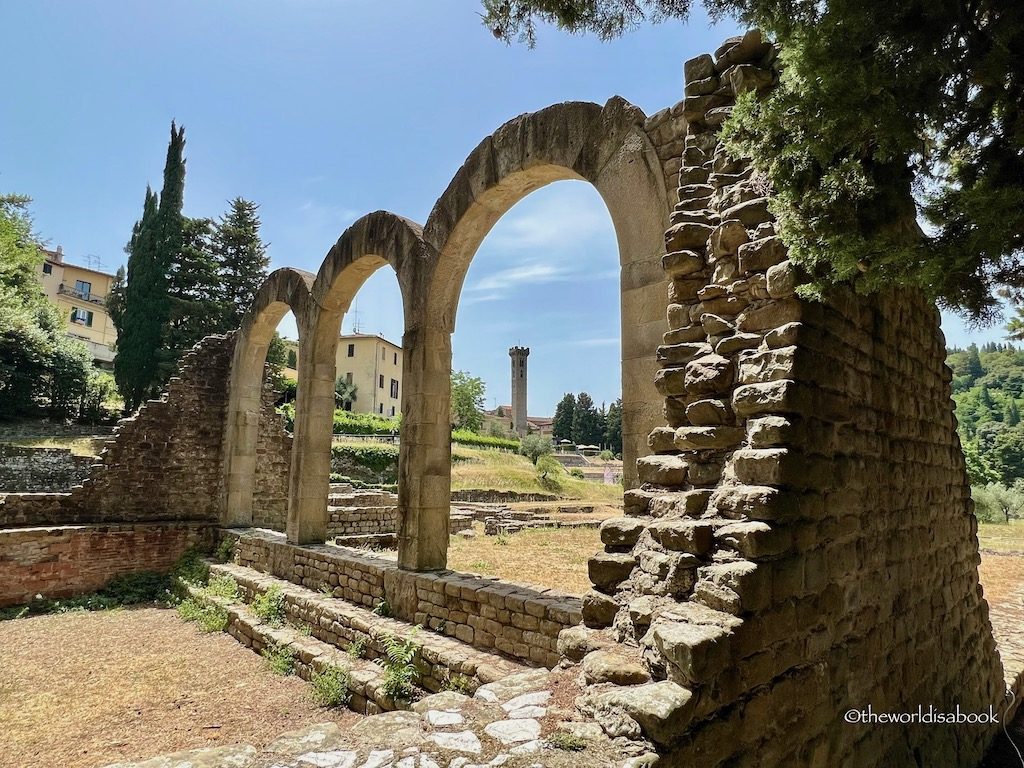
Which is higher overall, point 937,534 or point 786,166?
point 786,166

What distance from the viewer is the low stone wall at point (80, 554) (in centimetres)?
983

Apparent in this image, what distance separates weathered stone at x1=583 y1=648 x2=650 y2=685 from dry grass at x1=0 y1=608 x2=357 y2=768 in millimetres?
3865

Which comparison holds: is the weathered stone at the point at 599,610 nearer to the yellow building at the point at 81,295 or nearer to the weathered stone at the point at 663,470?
the weathered stone at the point at 663,470

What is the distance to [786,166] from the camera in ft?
9.48

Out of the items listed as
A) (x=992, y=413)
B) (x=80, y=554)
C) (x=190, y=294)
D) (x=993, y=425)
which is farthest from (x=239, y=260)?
(x=992, y=413)

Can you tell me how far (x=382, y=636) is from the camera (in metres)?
6.05

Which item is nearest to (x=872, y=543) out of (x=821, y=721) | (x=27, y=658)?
(x=821, y=721)

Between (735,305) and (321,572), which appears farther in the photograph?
(321,572)

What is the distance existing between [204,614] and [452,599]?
5176 mm

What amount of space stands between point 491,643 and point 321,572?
3604mm

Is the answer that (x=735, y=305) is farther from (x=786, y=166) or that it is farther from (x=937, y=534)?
(x=937, y=534)

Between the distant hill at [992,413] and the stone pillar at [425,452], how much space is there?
1241 inches

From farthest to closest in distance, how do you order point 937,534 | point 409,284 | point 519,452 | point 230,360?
point 519,452, point 230,360, point 409,284, point 937,534

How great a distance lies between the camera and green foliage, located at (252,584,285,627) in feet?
25.6
